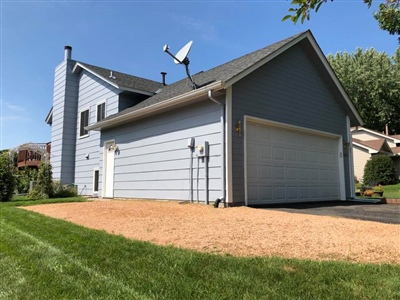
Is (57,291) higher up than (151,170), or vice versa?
(151,170)

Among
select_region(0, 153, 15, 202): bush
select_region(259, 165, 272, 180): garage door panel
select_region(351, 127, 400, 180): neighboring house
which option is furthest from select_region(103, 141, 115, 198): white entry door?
select_region(351, 127, 400, 180): neighboring house

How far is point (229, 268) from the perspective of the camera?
3.07m

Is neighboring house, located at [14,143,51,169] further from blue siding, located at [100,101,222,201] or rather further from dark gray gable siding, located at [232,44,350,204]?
dark gray gable siding, located at [232,44,350,204]

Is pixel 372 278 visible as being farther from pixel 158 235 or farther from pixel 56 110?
pixel 56 110

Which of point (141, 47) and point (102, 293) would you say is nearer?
point (102, 293)

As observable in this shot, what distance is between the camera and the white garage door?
8.60 m

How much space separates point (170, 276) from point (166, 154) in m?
6.83

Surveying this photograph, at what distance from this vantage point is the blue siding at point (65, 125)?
1576 cm

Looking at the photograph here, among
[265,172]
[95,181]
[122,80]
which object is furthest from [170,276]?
[122,80]

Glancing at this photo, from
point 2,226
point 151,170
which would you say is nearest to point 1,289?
point 2,226

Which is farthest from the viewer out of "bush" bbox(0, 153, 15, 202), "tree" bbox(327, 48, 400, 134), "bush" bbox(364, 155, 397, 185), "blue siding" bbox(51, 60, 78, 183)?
"tree" bbox(327, 48, 400, 134)

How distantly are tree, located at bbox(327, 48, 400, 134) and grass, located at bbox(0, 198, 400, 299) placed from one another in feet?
99.2

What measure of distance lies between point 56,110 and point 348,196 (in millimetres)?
14732

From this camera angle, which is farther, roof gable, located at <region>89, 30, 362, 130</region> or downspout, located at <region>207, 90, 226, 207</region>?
roof gable, located at <region>89, 30, 362, 130</region>
